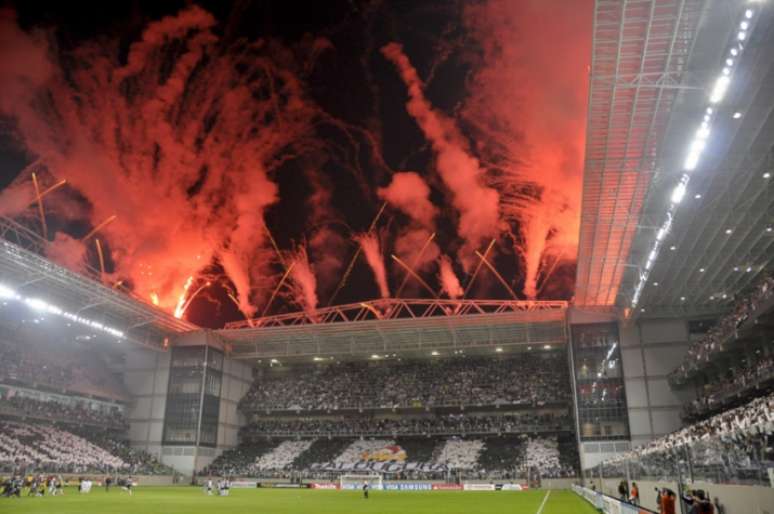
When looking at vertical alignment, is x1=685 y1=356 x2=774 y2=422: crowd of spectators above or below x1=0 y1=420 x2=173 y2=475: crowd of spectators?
above

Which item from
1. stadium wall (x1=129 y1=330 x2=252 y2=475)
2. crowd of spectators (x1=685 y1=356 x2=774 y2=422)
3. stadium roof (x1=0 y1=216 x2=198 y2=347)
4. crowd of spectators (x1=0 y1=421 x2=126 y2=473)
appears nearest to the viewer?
crowd of spectators (x1=685 y1=356 x2=774 y2=422)

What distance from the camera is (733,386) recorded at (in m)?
44.3

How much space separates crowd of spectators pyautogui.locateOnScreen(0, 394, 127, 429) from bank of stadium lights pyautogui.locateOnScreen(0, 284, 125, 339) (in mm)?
9779

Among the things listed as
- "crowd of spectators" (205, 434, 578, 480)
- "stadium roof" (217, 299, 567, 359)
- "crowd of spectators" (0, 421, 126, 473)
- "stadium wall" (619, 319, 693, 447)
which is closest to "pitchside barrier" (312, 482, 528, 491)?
"crowd of spectators" (205, 434, 578, 480)

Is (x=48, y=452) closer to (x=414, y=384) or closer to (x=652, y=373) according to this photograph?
(x=414, y=384)

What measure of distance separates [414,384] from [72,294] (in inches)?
1655

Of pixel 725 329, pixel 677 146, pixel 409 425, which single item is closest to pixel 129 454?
pixel 409 425

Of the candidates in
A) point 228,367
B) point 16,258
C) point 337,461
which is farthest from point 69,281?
point 337,461

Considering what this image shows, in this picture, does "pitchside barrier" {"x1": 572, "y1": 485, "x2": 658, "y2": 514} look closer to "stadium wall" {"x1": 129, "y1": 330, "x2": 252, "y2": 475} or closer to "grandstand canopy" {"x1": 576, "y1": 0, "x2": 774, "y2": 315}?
"grandstand canopy" {"x1": 576, "y1": 0, "x2": 774, "y2": 315}

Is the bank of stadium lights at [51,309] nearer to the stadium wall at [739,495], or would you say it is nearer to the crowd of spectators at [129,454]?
the crowd of spectators at [129,454]

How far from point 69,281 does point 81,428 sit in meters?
22.4

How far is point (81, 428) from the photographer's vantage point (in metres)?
70.8

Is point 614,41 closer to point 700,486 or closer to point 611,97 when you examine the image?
point 611,97

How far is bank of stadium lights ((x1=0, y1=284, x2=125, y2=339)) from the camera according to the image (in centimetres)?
5576
